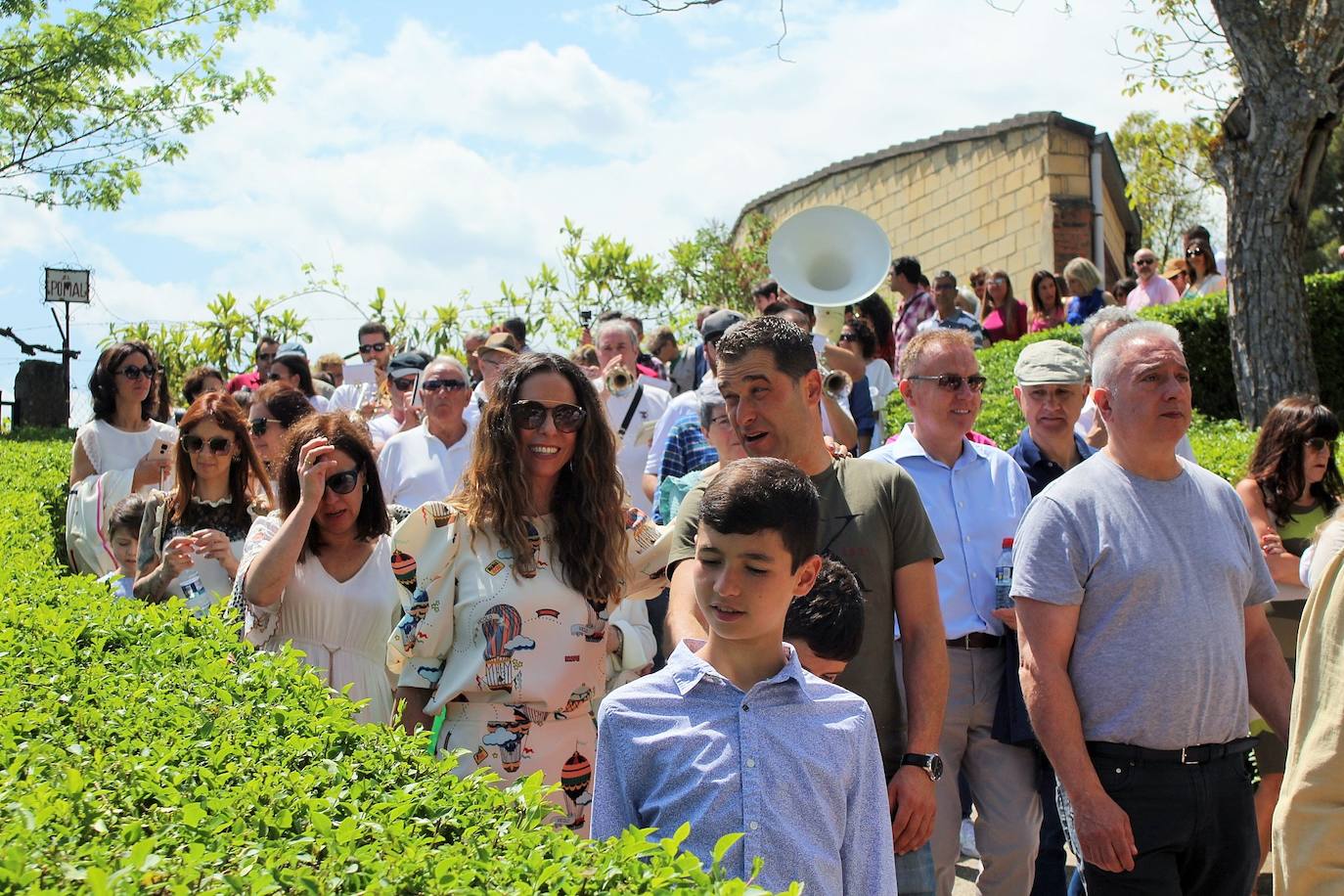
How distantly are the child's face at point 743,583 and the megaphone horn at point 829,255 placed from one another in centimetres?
835

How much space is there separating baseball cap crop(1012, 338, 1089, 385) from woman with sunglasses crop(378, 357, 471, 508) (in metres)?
3.31

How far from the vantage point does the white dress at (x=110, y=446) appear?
28.2ft

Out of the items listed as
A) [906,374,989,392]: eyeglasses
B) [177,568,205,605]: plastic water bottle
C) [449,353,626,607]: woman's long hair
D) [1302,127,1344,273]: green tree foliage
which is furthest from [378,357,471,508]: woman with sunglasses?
[1302,127,1344,273]: green tree foliage

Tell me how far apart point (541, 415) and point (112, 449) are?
5.04 metres

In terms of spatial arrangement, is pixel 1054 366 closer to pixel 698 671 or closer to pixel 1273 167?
pixel 698 671

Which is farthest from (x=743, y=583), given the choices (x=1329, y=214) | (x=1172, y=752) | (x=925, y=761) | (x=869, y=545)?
(x=1329, y=214)

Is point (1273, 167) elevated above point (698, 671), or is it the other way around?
point (1273, 167)

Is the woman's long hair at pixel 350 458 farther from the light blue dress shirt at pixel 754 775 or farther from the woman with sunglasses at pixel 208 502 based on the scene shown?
the light blue dress shirt at pixel 754 775

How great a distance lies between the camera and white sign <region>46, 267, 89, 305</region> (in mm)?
19016

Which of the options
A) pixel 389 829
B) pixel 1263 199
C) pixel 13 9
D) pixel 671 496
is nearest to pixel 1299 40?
pixel 1263 199

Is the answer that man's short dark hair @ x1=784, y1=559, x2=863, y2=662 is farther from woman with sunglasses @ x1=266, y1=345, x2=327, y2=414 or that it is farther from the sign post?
the sign post

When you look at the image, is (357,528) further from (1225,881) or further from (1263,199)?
(1263,199)

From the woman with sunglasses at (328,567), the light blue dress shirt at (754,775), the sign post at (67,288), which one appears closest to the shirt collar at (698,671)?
the light blue dress shirt at (754,775)

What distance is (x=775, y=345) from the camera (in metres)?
4.27
